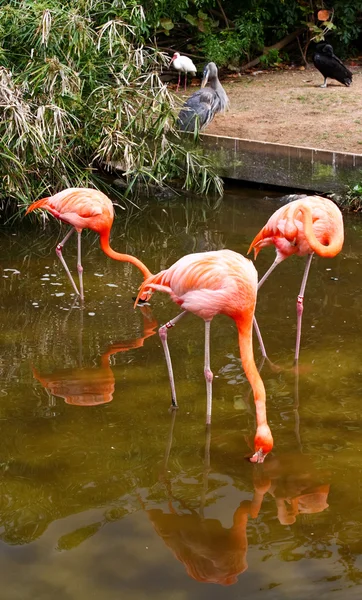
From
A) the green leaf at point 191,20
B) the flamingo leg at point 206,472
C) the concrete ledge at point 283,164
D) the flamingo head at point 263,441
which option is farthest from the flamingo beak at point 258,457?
the green leaf at point 191,20

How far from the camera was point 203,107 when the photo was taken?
29.1 ft

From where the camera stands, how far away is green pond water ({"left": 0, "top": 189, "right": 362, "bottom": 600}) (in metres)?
3.15

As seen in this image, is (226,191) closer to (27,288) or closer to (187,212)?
(187,212)

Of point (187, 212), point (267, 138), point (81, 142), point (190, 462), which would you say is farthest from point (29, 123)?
point (190, 462)

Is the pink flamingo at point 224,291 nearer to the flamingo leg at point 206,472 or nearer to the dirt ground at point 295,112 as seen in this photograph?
the flamingo leg at point 206,472

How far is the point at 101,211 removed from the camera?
579 centimetres

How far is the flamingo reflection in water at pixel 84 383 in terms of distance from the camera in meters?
4.48

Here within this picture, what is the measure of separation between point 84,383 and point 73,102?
3.45 metres

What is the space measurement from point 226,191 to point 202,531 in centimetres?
570

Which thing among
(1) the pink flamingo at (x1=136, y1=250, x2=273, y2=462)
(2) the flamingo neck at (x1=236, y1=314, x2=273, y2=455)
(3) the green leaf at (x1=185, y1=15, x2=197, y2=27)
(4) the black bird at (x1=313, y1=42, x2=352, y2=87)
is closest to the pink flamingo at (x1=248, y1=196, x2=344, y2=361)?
(1) the pink flamingo at (x1=136, y1=250, x2=273, y2=462)

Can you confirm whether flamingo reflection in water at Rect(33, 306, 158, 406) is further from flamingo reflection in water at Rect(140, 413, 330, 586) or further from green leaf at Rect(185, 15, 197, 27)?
green leaf at Rect(185, 15, 197, 27)

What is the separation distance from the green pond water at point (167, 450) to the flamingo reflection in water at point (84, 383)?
0.01 m

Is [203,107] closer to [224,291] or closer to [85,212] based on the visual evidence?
[85,212]

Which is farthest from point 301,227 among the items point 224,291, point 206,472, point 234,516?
point 234,516
